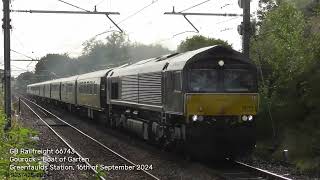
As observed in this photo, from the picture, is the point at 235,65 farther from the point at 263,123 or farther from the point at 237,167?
the point at 263,123

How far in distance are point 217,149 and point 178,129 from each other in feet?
4.19

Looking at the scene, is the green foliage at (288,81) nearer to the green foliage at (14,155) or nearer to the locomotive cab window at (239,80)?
the locomotive cab window at (239,80)

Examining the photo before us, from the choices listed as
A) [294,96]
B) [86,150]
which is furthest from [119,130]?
[294,96]

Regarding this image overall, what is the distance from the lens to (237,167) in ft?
49.2

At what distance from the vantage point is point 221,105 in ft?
48.2

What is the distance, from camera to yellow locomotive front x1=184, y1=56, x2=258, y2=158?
1451 centimetres

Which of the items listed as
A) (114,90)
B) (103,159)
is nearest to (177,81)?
(103,159)

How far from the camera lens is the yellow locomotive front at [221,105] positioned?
1451 cm

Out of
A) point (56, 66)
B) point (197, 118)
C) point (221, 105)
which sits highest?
point (56, 66)

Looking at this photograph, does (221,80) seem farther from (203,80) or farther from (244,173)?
(244,173)

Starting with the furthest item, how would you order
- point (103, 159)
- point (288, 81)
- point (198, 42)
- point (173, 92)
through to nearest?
1. point (198, 42)
2. point (288, 81)
3. point (103, 159)
4. point (173, 92)

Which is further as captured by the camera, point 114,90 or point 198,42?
point 198,42

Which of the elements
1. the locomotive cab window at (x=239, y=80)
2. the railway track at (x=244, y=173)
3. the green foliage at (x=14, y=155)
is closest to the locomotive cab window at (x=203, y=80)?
the locomotive cab window at (x=239, y=80)

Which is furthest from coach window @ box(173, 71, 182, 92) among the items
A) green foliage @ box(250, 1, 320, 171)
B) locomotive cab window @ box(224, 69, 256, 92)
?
green foliage @ box(250, 1, 320, 171)
